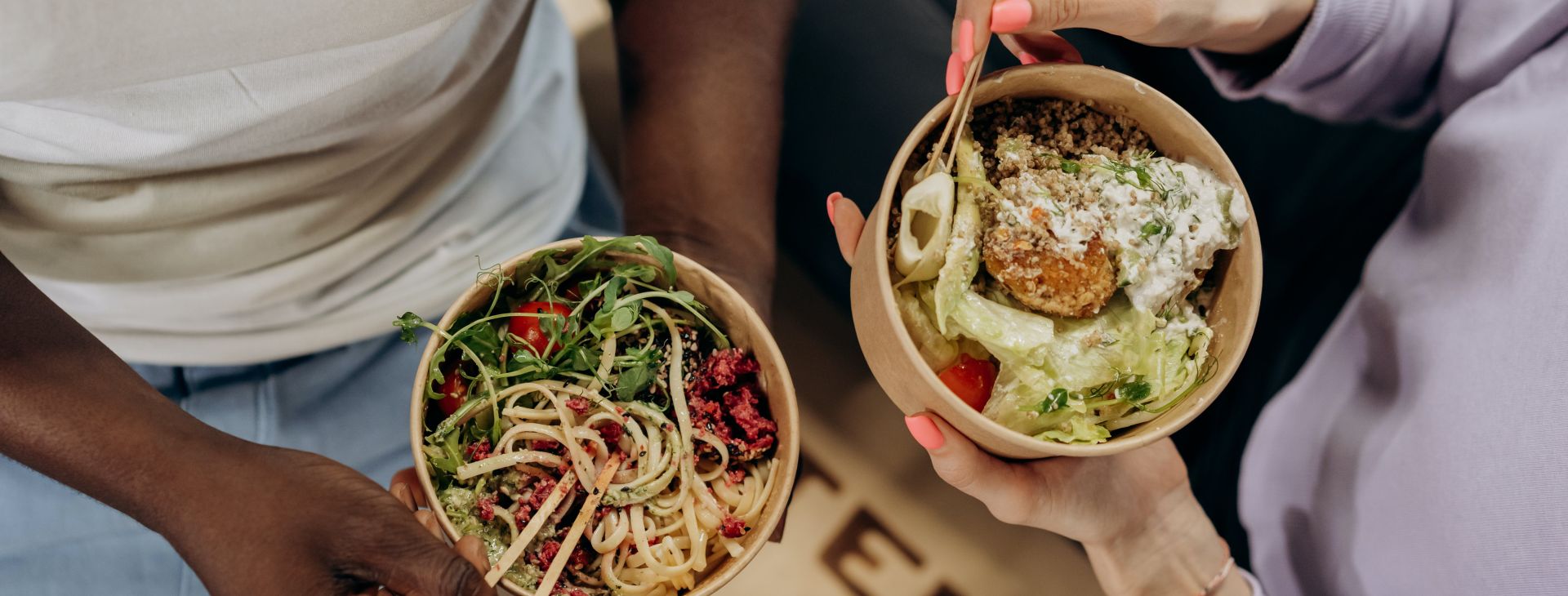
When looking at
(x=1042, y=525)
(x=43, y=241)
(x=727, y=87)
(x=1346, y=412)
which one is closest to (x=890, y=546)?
(x=1042, y=525)

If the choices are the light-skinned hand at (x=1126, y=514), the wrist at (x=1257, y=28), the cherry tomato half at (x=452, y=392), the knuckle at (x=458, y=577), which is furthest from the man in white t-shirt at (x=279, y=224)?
the wrist at (x=1257, y=28)

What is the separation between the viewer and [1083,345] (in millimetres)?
989

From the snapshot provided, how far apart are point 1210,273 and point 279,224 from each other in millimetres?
1191

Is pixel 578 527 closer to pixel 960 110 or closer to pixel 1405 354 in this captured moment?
pixel 960 110

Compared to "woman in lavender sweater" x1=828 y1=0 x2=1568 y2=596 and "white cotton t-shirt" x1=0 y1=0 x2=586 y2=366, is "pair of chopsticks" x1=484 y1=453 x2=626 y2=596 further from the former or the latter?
"white cotton t-shirt" x1=0 y1=0 x2=586 y2=366

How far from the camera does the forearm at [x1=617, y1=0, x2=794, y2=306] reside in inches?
56.4

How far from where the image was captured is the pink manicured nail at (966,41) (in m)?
0.98

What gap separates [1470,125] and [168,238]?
1756 mm

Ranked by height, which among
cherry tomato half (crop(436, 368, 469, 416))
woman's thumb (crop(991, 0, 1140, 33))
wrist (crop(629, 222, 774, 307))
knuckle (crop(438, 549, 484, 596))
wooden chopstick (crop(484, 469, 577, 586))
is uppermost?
woman's thumb (crop(991, 0, 1140, 33))

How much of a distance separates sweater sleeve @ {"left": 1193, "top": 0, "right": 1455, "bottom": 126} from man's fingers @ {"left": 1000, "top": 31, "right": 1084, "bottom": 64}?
310 millimetres

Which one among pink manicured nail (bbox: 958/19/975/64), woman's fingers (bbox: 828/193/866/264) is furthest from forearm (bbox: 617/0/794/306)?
pink manicured nail (bbox: 958/19/975/64)

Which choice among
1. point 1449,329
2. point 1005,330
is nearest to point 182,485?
point 1005,330

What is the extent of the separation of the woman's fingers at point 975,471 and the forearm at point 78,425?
2.57 feet

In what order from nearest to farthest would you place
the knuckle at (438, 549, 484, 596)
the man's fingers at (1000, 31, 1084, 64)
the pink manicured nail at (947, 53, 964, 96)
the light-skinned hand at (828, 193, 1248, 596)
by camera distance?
the knuckle at (438, 549, 484, 596) → the pink manicured nail at (947, 53, 964, 96) → the man's fingers at (1000, 31, 1084, 64) → the light-skinned hand at (828, 193, 1248, 596)
